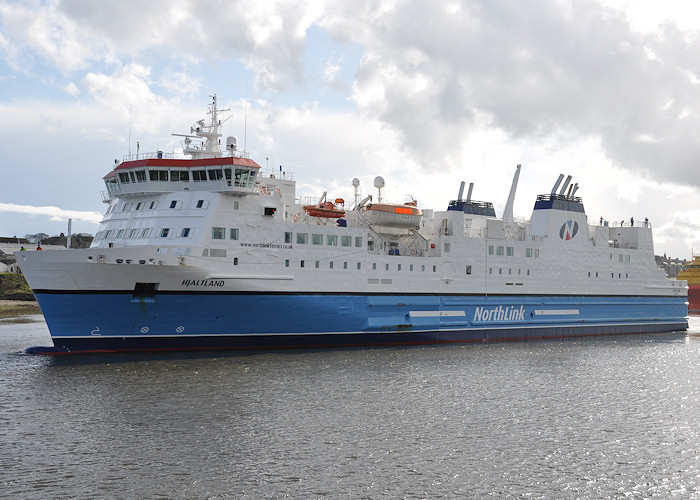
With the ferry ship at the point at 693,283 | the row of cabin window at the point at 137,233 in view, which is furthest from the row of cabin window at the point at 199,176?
the ferry ship at the point at 693,283

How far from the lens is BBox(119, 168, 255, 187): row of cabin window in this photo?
2878cm

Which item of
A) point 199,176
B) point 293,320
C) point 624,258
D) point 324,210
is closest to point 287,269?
point 293,320

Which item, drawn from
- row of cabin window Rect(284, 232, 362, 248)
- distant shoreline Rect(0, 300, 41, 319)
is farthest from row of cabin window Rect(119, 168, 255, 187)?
distant shoreline Rect(0, 300, 41, 319)

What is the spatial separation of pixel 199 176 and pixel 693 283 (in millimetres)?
76889

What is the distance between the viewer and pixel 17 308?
205 feet

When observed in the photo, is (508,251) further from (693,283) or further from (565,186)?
(693,283)

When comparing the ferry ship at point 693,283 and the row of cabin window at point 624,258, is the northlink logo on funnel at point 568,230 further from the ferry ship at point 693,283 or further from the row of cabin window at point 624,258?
the ferry ship at point 693,283

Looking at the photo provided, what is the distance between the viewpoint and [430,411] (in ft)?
65.3

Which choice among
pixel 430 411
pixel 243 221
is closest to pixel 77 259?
pixel 243 221

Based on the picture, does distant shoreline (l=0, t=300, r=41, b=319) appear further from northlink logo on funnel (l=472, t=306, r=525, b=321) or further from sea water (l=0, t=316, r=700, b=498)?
northlink logo on funnel (l=472, t=306, r=525, b=321)

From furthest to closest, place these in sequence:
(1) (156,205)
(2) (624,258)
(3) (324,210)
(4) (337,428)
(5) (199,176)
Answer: (2) (624,258)
(3) (324,210)
(1) (156,205)
(5) (199,176)
(4) (337,428)

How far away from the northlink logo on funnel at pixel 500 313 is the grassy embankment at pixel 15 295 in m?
45.7

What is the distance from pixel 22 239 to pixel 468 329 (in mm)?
89252

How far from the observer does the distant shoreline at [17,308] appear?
Result: 192 ft
